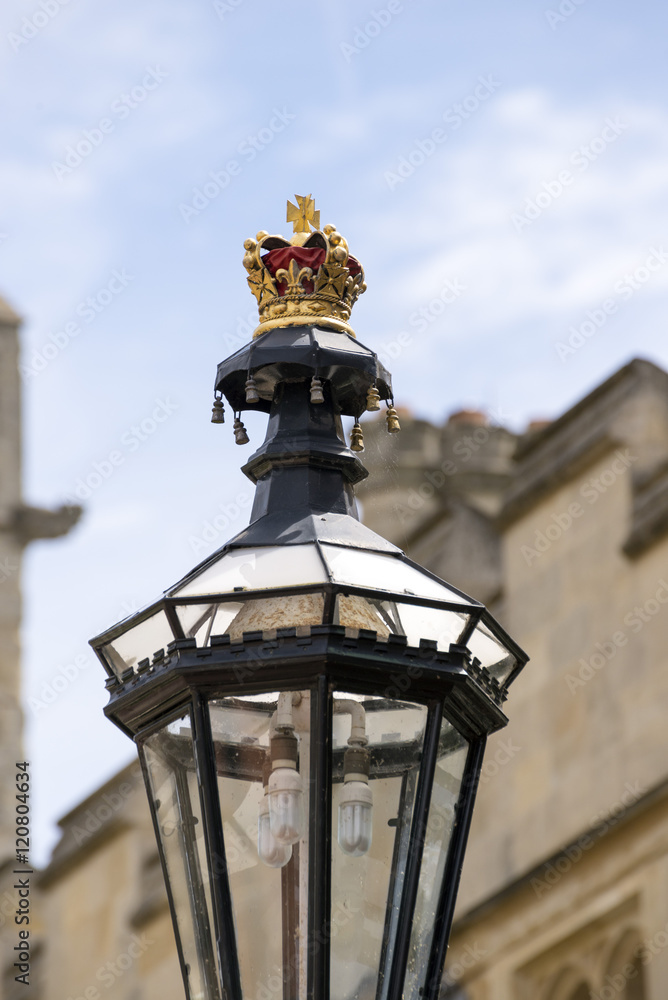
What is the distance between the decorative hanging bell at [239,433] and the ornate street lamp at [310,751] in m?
0.43

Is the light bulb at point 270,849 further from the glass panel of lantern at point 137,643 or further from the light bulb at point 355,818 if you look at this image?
the glass panel of lantern at point 137,643

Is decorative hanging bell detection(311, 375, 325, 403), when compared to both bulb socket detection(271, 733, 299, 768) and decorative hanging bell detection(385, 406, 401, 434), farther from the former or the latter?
bulb socket detection(271, 733, 299, 768)

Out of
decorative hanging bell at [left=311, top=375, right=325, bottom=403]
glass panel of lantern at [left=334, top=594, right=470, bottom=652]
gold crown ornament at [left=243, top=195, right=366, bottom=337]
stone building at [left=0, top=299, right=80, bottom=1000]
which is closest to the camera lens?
glass panel of lantern at [left=334, top=594, right=470, bottom=652]

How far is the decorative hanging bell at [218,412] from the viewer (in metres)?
4.58

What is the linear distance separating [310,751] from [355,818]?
0.14 m

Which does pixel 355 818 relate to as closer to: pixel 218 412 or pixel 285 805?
pixel 285 805

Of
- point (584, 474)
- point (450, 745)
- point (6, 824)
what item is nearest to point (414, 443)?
point (584, 474)

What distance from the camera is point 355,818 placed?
12.7ft

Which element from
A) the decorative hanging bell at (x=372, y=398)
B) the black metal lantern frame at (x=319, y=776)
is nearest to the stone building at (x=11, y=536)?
the decorative hanging bell at (x=372, y=398)

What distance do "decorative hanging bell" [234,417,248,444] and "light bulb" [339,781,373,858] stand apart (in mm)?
971

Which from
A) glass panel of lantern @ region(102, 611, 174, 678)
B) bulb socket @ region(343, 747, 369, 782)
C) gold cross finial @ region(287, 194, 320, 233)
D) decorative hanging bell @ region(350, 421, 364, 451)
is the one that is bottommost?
bulb socket @ region(343, 747, 369, 782)

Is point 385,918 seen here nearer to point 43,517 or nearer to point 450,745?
point 450,745

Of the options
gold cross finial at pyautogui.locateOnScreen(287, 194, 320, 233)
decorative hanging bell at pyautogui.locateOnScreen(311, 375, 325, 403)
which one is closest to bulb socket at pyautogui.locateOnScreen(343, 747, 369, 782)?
decorative hanging bell at pyautogui.locateOnScreen(311, 375, 325, 403)

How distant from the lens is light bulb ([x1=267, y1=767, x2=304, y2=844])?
384 cm
